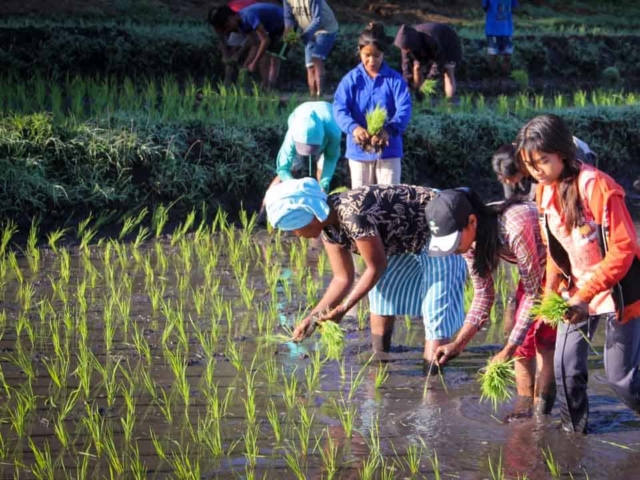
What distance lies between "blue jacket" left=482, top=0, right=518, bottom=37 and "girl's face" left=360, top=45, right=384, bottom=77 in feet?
19.2

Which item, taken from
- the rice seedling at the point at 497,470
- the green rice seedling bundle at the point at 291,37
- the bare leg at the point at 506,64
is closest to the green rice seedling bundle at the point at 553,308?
the rice seedling at the point at 497,470

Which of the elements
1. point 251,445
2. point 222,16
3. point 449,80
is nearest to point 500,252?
point 251,445

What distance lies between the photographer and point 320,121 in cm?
598

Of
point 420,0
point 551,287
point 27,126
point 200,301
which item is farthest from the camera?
point 420,0

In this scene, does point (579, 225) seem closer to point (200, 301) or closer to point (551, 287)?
point (551, 287)

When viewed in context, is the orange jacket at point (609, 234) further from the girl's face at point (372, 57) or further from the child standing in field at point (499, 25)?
the child standing in field at point (499, 25)

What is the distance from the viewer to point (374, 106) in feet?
20.1

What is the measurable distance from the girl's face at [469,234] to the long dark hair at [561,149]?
34 cm

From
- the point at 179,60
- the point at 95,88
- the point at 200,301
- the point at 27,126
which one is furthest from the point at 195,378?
the point at 179,60

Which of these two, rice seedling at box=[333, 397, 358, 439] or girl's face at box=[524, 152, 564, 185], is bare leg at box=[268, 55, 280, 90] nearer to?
rice seedling at box=[333, 397, 358, 439]

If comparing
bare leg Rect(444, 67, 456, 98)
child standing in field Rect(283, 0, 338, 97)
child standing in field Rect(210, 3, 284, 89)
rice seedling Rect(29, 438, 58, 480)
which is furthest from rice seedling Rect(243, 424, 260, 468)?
bare leg Rect(444, 67, 456, 98)

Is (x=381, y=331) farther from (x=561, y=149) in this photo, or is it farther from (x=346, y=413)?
(x=561, y=149)

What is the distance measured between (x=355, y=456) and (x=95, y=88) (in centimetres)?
561

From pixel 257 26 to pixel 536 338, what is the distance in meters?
6.28
